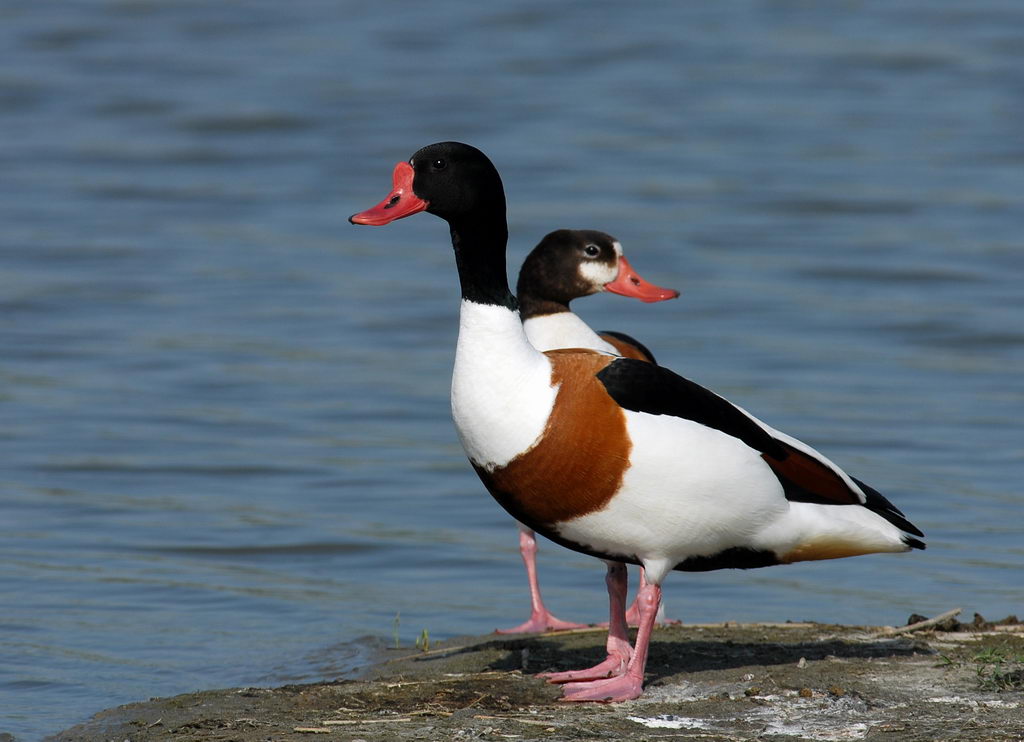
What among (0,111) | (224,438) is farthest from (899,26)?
(224,438)

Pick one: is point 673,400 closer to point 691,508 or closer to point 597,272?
point 691,508

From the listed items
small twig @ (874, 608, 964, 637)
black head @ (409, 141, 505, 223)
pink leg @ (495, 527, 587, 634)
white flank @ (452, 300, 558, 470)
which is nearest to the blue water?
pink leg @ (495, 527, 587, 634)

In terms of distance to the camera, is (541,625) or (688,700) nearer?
(688,700)

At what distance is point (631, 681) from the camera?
229 inches

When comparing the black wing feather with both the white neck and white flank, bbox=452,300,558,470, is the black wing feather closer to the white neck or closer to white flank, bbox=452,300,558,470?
white flank, bbox=452,300,558,470

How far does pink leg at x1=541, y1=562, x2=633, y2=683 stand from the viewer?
19.7 feet

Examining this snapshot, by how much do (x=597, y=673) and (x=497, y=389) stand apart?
1.10m

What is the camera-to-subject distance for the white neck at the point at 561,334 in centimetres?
761

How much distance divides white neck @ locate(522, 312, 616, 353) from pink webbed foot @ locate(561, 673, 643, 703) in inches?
79.0

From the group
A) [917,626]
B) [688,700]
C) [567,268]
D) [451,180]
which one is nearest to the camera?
[688,700]

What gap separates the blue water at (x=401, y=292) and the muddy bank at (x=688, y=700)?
3.70 ft

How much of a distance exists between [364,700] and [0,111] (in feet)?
58.7

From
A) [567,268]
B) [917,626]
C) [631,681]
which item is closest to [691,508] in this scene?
[631,681]

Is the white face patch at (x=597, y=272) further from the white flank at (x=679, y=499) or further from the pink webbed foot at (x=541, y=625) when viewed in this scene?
the white flank at (x=679, y=499)
